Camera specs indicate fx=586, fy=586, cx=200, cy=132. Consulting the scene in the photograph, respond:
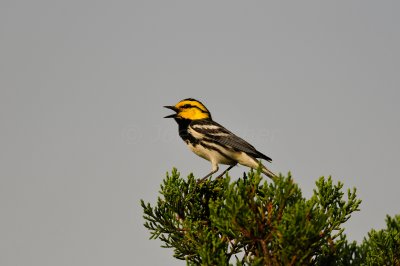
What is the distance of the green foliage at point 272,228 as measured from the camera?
21.3 feet

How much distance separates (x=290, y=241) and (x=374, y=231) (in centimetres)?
175

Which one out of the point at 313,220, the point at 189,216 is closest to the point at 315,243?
the point at 313,220

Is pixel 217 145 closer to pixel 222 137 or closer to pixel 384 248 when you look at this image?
pixel 222 137

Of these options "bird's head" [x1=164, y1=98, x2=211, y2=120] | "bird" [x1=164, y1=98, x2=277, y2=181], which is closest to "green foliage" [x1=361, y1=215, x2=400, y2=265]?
"bird" [x1=164, y1=98, x2=277, y2=181]

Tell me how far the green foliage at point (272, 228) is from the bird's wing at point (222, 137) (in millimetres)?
4388

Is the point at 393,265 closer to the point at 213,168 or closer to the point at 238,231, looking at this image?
the point at 238,231

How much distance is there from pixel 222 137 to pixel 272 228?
569cm

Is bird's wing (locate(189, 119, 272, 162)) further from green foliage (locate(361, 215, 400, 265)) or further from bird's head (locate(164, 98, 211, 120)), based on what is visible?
green foliage (locate(361, 215, 400, 265))

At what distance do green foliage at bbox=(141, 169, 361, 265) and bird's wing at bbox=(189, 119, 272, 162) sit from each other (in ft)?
14.4

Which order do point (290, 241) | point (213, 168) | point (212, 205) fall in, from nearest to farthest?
1. point (290, 241)
2. point (212, 205)
3. point (213, 168)

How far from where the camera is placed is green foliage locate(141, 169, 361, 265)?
6.48 metres

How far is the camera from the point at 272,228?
273 inches

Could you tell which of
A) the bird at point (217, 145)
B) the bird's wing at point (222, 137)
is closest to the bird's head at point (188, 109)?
the bird at point (217, 145)

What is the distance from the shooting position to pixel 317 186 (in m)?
7.68
